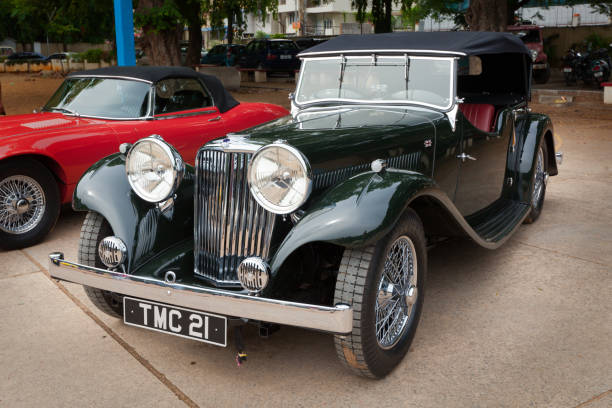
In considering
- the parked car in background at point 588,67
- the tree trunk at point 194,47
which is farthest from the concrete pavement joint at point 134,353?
the tree trunk at point 194,47

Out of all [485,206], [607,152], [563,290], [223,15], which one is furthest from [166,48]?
[563,290]

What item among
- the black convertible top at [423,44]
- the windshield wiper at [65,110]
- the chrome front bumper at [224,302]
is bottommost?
the chrome front bumper at [224,302]

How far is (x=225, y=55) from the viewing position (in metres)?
29.1

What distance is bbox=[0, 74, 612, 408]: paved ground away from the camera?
287cm

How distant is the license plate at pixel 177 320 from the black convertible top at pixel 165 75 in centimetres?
354

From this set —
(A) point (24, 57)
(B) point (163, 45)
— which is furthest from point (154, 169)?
(A) point (24, 57)

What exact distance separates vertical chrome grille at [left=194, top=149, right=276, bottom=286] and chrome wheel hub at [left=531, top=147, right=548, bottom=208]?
139 inches

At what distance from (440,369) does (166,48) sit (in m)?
12.6

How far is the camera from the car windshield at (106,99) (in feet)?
19.4

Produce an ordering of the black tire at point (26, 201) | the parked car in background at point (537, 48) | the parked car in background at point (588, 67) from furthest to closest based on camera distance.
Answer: the parked car in background at point (537, 48) → the parked car in background at point (588, 67) → the black tire at point (26, 201)

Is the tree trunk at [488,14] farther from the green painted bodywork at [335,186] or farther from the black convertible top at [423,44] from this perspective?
the green painted bodywork at [335,186]

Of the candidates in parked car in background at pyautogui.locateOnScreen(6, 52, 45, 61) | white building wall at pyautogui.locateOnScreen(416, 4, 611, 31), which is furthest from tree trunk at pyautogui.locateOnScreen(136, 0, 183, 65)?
parked car in background at pyautogui.locateOnScreen(6, 52, 45, 61)

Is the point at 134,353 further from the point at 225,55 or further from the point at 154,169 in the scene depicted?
the point at 225,55

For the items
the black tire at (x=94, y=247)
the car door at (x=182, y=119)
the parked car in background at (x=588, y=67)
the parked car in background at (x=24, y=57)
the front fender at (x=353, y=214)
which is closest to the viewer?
the front fender at (x=353, y=214)
